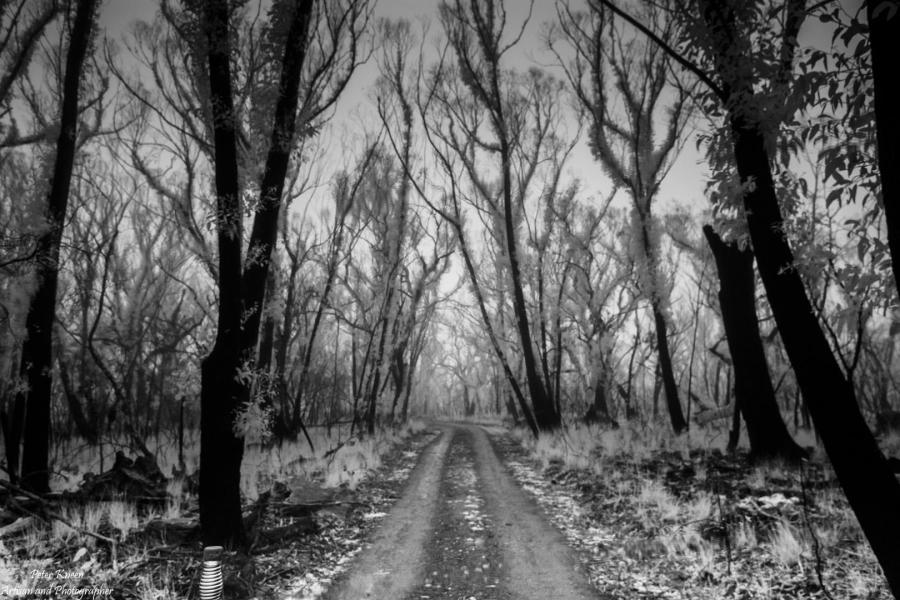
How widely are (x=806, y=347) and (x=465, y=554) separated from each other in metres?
3.84

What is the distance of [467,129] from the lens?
590 inches

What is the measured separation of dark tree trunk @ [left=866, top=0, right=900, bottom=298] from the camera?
7.27ft

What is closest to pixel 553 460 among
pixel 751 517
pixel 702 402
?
pixel 751 517

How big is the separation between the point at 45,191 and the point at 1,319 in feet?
9.38

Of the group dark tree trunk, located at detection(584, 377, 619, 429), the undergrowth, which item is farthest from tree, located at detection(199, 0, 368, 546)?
dark tree trunk, located at detection(584, 377, 619, 429)

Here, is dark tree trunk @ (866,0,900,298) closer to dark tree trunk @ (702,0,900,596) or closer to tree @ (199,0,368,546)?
dark tree trunk @ (702,0,900,596)

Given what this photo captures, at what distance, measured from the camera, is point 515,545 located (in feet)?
15.8

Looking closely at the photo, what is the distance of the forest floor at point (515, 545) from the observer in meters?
3.59

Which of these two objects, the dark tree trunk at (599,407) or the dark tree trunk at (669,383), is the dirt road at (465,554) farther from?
the dark tree trunk at (599,407)

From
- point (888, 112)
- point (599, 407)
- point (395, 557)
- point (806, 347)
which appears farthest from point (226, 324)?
point (599, 407)

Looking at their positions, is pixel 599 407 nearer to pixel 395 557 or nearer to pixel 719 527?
pixel 719 527

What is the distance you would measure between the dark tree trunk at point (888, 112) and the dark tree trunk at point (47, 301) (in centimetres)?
1002

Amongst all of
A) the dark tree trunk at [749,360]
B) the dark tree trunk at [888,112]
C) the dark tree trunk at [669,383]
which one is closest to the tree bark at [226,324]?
the dark tree trunk at [888,112]

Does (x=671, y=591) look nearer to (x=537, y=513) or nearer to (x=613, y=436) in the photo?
(x=537, y=513)
